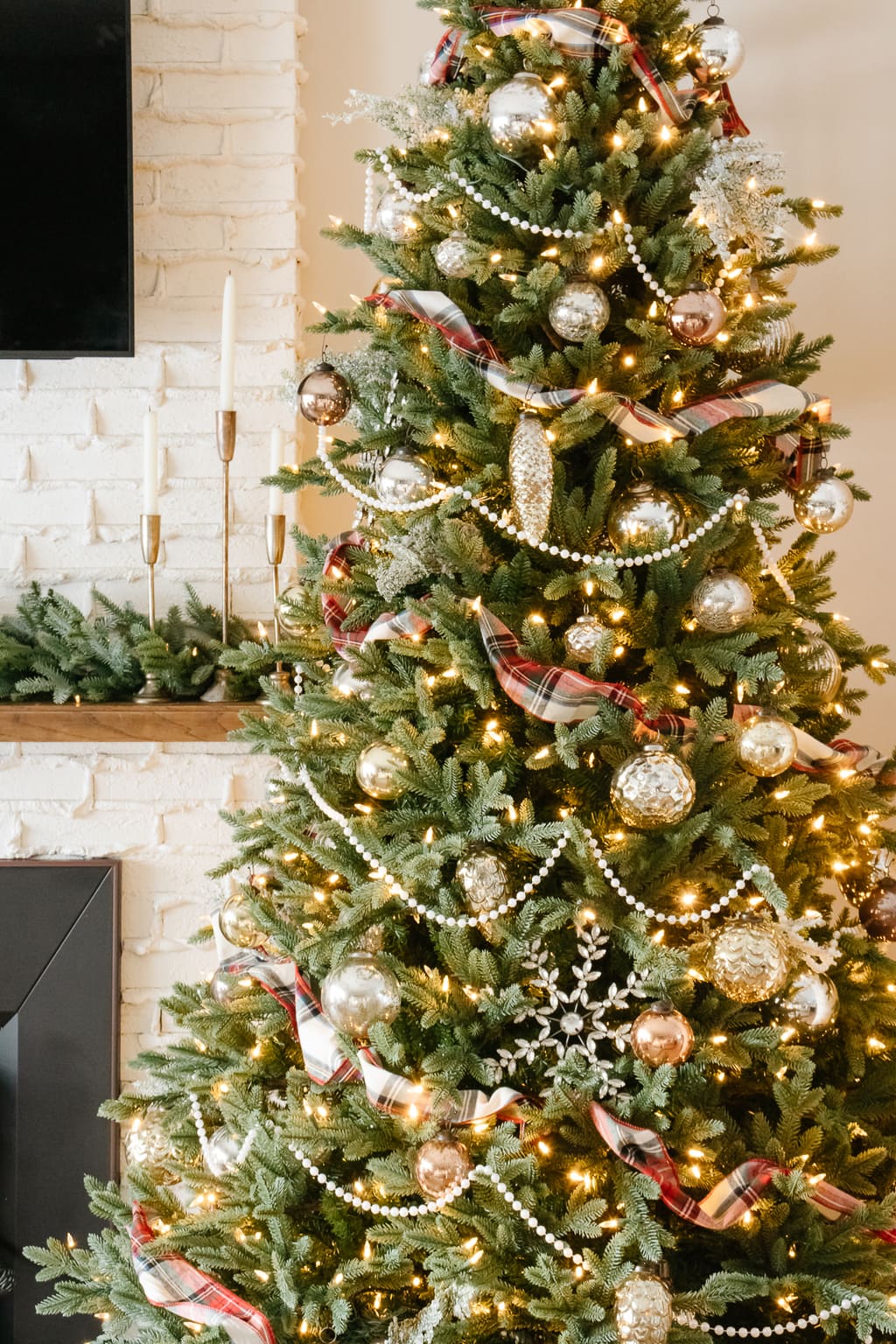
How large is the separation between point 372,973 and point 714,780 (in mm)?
362

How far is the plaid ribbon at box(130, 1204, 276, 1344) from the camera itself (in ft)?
3.14

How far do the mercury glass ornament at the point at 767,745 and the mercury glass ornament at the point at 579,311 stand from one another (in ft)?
1.30

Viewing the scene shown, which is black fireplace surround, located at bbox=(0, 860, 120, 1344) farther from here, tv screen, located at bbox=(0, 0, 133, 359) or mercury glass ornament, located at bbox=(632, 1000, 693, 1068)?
mercury glass ornament, located at bbox=(632, 1000, 693, 1068)

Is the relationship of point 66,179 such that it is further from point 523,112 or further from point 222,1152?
point 222,1152

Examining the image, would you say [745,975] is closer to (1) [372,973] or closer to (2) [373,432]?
(1) [372,973]

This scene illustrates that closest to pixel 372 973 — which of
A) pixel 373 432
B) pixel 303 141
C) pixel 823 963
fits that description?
pixel 823 963

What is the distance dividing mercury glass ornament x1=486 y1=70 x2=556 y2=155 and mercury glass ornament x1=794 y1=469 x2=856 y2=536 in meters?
0.43

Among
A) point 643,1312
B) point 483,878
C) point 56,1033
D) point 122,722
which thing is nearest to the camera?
point 643,1312

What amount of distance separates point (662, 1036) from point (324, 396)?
715mm

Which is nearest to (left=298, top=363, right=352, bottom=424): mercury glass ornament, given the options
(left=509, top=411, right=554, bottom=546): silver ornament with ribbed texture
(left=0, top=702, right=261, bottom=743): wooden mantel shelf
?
(left=509, top=411, right=554, bottom=546): silver ornament with ribbed texture

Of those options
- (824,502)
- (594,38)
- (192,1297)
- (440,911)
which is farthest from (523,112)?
(192,1297)

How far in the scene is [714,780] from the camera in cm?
99

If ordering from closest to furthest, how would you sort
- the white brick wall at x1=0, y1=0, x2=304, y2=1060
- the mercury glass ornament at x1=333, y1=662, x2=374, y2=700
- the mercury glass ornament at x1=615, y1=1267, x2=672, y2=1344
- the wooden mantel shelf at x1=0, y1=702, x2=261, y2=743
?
the mercury glass ornament at x1=615, y1=1267, x2=672, y2=1344, the mercury glass ornament at x1=333, y1=662, x2=374, y2=700, the wooden mantel shelf at x1=0, y1=702, x2=261, y2=743, the white brick wall at x1=0, y1=0, x2=304, y2=1060

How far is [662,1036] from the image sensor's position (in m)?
0.91
